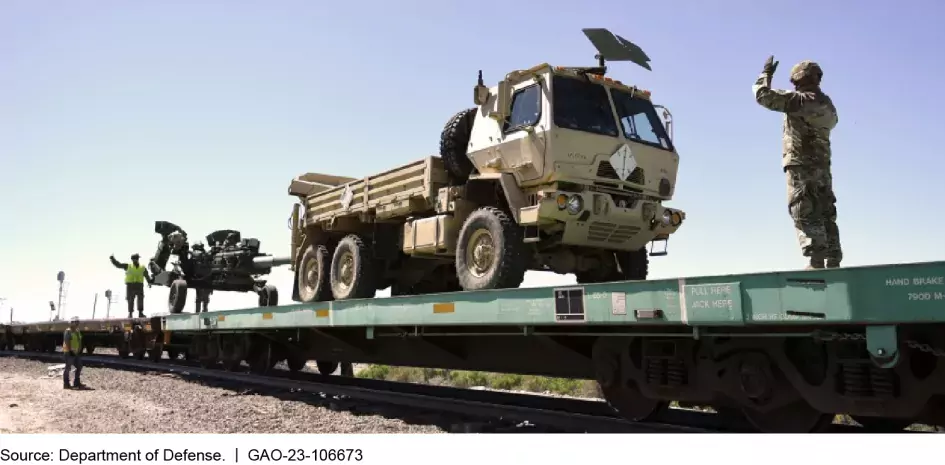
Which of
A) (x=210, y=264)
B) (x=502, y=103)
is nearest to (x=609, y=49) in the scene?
(x=502, y=103)

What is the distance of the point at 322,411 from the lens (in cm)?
827

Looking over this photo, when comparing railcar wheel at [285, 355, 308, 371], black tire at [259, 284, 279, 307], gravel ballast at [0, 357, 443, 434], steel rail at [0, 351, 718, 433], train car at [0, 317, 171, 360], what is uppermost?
black tire at [259, 284, 279, 307]

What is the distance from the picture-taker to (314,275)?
452 inches

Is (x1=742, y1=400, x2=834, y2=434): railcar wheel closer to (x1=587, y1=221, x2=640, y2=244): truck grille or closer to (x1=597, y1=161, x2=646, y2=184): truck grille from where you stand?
(x1=587, y1=221, x2=640, y2=244): truck grille

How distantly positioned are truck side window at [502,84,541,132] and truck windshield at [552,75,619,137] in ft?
0.67

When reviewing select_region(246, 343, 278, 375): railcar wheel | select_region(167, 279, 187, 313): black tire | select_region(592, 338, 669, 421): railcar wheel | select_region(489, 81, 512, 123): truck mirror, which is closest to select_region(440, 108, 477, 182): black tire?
select_region(489, 81, 512, 123): truck mirror

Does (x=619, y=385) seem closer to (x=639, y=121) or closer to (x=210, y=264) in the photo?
(x=639, y=121)

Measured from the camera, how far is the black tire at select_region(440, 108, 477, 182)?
28.5ft

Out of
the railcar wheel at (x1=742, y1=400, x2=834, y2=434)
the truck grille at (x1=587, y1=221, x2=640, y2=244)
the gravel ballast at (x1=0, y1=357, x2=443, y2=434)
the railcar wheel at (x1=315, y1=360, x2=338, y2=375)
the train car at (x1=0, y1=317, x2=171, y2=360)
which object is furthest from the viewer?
the train car at (x1=0, y1=317, x2=171, y2=360)

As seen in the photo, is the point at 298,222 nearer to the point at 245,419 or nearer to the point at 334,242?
the point at 334,242

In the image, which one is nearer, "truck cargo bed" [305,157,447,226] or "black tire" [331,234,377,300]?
"truck cargo bed" [305,157,447,226]

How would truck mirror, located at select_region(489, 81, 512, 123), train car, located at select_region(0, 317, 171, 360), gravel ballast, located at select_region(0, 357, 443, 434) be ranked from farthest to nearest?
train car, located at select_region(0, 317, 171, 360)
truck mirror, located at select_region(489, 81, 512, 123)
gravel ballast, located at select_region(0, 357, 443, 434)

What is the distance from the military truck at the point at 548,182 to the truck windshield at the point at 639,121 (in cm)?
2
